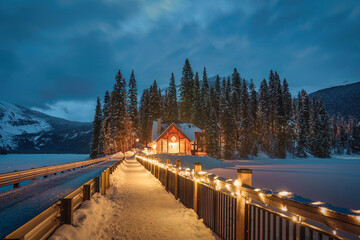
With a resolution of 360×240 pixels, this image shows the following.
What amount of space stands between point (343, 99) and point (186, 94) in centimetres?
16460

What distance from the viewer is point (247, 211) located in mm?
3879

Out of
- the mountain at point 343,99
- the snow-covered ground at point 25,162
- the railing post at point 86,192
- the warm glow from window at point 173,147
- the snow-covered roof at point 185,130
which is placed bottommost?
the snow-covered ground at point 25,162

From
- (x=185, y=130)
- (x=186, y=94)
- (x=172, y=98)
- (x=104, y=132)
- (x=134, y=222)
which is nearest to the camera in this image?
(x=134, y=222)

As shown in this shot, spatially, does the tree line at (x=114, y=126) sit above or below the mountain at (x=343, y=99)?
below

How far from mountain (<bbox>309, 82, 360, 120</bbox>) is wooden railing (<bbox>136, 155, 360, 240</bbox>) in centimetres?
17143

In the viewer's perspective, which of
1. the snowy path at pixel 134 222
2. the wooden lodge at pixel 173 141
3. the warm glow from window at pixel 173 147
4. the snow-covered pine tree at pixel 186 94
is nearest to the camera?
the snowy path at pixel 134 222

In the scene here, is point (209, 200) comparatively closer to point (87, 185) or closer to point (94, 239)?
point (94, 239)

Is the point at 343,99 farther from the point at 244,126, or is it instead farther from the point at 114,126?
the point at 114,126

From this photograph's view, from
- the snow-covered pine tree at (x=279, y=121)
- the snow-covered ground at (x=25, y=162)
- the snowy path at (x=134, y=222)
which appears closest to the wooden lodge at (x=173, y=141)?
the snow-covered ground at (x=25, y=162)

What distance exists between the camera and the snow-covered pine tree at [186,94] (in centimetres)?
7369

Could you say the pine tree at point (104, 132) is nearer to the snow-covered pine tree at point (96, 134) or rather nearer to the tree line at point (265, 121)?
the snow-covered pine tree at point (96, 134)

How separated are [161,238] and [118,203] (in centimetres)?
394

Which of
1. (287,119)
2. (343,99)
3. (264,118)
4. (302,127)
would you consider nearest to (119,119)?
(264,118)

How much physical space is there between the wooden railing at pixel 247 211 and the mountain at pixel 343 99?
562ft
